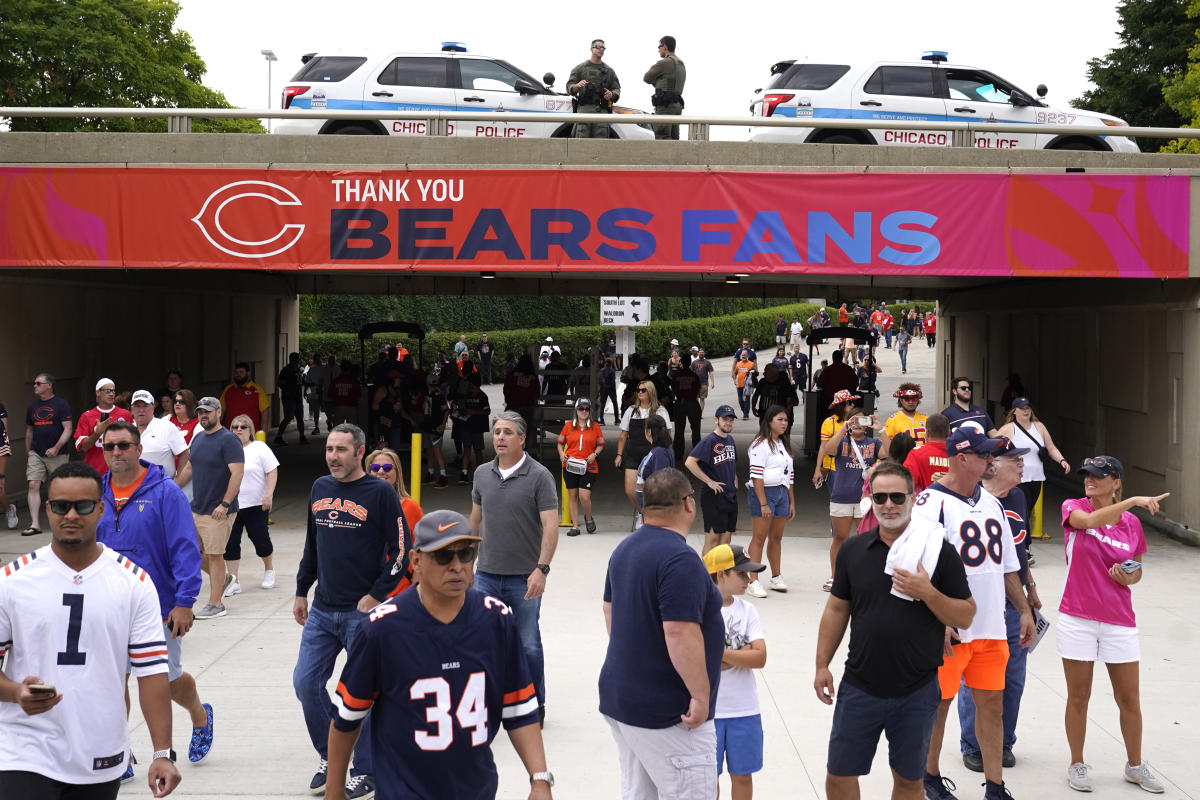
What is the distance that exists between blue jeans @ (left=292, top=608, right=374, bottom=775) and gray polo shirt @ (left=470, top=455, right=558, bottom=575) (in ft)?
3.92

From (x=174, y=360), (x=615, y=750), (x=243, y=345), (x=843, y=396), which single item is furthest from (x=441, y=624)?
(x=243, y=345)

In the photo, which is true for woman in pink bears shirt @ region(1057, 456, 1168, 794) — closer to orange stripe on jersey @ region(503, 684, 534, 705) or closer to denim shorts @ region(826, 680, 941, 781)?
denim shorts @ region(826, 680, 941, 781)

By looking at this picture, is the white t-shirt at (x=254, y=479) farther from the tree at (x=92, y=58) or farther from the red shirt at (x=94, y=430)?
the tree at (x=92, y=58)

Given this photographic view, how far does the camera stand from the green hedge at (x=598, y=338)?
142ft

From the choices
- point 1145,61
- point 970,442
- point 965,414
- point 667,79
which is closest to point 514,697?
point 970,442

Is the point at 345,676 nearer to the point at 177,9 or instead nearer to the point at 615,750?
the point at 615,750

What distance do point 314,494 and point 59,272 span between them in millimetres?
12155

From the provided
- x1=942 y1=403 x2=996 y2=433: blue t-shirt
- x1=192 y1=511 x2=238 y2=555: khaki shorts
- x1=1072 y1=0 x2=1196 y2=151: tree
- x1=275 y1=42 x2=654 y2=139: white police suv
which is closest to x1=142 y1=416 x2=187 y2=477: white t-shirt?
x1=192 y1=511 x2=238 y2=555: khaki shorts

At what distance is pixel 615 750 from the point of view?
271 inches

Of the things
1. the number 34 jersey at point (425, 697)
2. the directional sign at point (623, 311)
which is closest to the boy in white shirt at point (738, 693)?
the number 34 jersey at point (425, 697)

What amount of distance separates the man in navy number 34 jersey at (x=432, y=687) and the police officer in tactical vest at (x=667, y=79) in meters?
13.2

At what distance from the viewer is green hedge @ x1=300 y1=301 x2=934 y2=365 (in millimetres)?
43312

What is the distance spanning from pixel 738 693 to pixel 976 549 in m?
1.54

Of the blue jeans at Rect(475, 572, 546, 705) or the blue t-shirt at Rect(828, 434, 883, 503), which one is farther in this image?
the blue t-shirt at Rect(828, 434, 883, 503)
